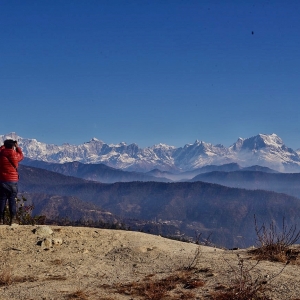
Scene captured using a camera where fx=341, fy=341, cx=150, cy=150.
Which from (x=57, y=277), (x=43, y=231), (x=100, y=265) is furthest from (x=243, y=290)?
(x=43, y=231)

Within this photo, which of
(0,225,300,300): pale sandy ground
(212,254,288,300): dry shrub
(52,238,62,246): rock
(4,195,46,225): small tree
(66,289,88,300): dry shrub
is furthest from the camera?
(4,195,46,225): small tree

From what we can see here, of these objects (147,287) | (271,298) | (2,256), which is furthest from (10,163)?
(271,298)

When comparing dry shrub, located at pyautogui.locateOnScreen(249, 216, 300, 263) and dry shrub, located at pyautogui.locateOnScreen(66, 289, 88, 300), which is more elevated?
dry shrub, located at pyautogui.locateOnScreen(249, 216, 300, 263)

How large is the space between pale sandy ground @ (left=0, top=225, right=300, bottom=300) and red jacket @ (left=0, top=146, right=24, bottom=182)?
211cm

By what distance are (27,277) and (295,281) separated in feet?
23.0

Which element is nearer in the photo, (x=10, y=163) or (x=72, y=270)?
(x=72, y=270)

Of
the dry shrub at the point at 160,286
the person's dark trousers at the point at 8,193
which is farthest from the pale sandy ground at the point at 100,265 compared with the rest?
the person's dark trousers at the point at 8,193

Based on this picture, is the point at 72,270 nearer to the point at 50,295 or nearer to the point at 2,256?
the point at 50,295

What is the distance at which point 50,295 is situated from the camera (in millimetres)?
7828

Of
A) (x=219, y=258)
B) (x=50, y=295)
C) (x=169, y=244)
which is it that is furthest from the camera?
(x=169, y=244)

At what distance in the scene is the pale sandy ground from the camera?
799cm

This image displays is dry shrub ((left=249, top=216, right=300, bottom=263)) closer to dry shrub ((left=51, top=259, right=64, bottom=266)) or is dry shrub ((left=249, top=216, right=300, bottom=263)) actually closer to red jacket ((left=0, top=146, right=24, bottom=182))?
dry shrub ((left=51, top=259, right=64, bottom=266))

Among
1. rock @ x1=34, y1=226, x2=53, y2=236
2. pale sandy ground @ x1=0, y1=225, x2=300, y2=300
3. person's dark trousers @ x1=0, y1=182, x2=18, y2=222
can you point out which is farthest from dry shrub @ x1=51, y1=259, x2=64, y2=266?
person's dark trousers @ x1=0, y1=182, x2=18, y2=222

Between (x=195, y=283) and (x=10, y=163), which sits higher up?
(x=10, y=163)
